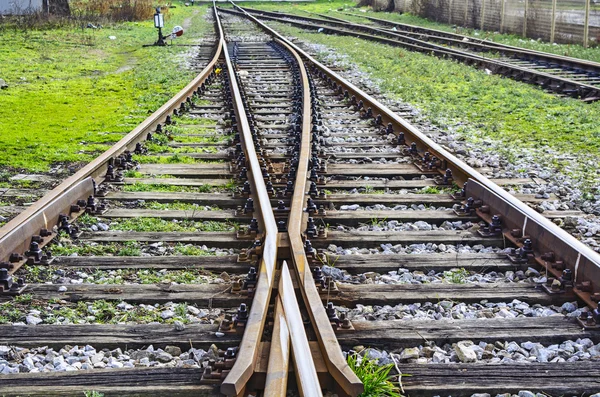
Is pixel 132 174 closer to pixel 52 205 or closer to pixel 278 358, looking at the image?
pixel 52 205

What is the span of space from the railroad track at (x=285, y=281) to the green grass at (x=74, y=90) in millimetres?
1354

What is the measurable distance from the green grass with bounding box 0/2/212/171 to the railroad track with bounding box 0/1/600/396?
135cm

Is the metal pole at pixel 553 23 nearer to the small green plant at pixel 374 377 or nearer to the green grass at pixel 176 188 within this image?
the green grass at pixel 176 188

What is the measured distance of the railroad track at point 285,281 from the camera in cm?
316

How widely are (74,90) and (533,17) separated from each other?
15697mm

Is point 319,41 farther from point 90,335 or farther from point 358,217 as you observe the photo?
point 90,335

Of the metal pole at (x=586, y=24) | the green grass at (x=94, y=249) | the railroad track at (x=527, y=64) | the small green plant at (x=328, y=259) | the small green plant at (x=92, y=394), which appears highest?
the metal pole at (x=586, y=24)

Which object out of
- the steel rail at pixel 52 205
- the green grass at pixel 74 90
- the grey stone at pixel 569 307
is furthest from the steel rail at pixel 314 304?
the green grass at pixel 74 90

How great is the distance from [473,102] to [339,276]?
7.54 m

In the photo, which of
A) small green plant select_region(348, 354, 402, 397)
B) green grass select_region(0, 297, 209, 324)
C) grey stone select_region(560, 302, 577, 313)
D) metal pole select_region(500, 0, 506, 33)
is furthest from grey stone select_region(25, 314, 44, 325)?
metal pole select_region(500, 0, 506, 33)

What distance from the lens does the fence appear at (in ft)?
66.9

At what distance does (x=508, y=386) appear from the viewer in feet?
10.2

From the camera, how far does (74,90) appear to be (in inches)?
503

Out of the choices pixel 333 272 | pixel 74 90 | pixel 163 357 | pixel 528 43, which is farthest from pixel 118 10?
pixel 163 357
